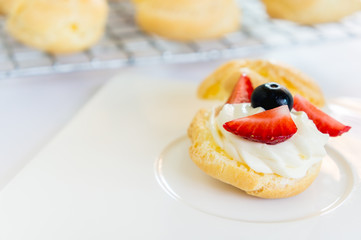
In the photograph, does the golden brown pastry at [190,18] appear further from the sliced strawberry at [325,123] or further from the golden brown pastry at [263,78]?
the sliced strawberry at [325,123]

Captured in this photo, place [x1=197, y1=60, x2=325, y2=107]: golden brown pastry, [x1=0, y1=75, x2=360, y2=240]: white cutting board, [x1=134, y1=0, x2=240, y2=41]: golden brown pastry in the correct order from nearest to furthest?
[x1=0, y1=75, x2=360, y2=240]: white cutting board < [x1=197, y1=60, x2=325, y2=107]: golden brown pastry < [x1=134, y1=0, x2=240, y2=41]: golden brown pastry

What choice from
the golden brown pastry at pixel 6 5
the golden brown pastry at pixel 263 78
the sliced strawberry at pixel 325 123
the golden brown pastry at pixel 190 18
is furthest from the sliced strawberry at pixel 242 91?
the golden brown pastry at pixel 6 5

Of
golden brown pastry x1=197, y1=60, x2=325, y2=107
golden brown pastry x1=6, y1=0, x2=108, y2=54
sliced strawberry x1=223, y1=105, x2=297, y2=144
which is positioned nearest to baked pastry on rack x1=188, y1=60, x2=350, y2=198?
sliced strawberry x1=223, y1=105, x2=297, y2=144

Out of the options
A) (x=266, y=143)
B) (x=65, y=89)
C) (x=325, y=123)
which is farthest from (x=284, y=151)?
(x=65, y=89)

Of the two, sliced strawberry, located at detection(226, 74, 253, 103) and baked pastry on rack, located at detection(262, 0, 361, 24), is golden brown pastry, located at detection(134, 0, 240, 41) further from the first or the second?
sliced strawberry, located at detection(226, 74, 253, 103)

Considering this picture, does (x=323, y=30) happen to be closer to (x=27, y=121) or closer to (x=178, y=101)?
(x=178, y=101)

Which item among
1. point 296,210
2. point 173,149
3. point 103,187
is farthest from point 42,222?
point 296,210

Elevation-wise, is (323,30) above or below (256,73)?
below

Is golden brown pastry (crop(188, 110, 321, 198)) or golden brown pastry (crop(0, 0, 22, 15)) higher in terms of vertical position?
golden brown pastry (crop(0, 0, 22, 15))
